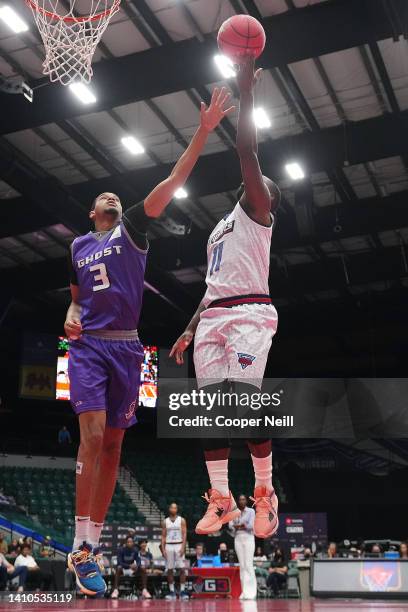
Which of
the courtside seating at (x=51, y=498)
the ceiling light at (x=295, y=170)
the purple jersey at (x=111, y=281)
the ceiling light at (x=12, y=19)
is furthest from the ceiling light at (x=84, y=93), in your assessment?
Result: the courtside seating at (x=51, y=498)

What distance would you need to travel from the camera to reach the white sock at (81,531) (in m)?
4.06

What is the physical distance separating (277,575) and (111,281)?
1735 centimetres

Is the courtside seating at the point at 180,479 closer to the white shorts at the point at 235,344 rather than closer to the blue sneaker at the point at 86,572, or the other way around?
the blue sneaker at the point at 86,572

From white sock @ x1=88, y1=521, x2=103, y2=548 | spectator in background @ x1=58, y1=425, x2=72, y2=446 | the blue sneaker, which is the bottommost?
the blue sneaker

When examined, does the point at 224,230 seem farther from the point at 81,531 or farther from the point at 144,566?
the point at 144,566

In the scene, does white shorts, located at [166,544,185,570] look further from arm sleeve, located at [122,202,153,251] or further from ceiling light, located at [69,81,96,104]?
arm sleeve, located at [122,202,153,251]

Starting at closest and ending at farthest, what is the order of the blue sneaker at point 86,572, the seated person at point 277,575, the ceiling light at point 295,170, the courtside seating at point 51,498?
the blue sneaker at point 86,572 → the ceiling light at point 295,170 → the seated person at point 277,575 → the courtside seating at point 51,498

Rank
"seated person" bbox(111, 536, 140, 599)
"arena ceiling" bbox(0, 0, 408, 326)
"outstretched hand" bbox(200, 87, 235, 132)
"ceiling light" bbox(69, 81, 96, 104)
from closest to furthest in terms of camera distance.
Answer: "outstretched hand" bbox(200, 87, 235, 132)
"arena ceiling" bbox(0, 0, 408, 326)
"ceiling light" bbox(69, 81, 96, 104)
"seated person" bbox(111, 536, 140, 599)

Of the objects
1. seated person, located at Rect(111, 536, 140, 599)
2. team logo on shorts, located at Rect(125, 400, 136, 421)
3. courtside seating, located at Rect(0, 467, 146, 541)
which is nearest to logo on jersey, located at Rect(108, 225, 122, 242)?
team logo on shorts, located at Rect(125, 400, 136, 421)

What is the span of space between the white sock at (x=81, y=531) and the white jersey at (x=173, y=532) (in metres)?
12.2

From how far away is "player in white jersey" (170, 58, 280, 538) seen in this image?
374 cm

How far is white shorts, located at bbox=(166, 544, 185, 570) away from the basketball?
1377 centimetres

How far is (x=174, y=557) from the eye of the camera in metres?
16.3

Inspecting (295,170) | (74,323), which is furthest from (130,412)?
(295,170)
